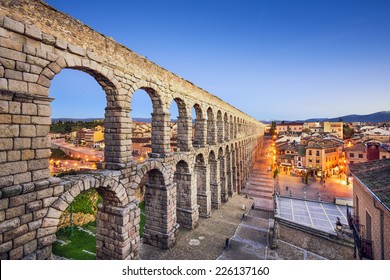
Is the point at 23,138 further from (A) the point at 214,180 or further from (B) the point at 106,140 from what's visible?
(A) the point at 214,180

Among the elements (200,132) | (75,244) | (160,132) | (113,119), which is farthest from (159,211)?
(75,244)

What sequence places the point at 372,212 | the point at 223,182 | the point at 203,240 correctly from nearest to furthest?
the point at 372,212 → the point at 203,240 → the point at 223,182

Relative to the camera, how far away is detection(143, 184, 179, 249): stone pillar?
13258mm

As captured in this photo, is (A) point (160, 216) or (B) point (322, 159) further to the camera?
(B) point (322, 159)

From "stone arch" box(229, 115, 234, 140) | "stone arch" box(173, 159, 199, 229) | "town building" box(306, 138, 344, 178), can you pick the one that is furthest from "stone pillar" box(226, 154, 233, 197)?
"town building" box(306, 138, 344, 178)

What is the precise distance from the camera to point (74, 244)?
1855 cm

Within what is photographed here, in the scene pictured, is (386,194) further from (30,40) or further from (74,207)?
(74,207)

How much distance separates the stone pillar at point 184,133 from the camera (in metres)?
15.6

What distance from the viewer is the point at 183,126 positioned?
615 inches

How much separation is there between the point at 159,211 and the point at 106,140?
6.05m

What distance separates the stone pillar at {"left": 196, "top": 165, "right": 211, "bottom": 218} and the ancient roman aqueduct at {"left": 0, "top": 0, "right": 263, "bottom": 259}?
1.99 metres

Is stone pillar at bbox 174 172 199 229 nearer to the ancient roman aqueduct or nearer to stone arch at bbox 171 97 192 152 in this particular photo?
the ancient roman aqueduct

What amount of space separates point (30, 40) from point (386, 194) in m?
13.8

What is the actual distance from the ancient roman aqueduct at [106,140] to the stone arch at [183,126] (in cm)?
7
